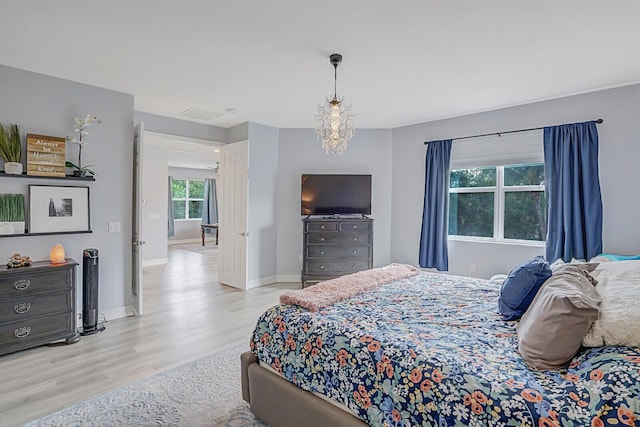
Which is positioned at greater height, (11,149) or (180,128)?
(180,128)

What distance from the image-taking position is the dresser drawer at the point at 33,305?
277 cm

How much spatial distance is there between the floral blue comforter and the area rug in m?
0.48

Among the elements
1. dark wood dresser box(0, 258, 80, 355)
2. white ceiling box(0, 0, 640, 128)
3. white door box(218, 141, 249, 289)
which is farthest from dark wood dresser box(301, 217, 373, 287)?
dark wood dresser box(0, 258, 80, 355)

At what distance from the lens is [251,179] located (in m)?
5.15

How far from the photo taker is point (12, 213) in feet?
9.96

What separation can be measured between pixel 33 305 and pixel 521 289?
3.92 metres

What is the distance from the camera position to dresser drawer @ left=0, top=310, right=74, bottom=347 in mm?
2770

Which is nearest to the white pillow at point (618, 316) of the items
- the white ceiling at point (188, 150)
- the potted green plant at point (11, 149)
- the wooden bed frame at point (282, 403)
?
the wooden bed frame at point (282, 403)

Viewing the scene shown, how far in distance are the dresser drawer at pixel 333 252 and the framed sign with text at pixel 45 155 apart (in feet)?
10.5

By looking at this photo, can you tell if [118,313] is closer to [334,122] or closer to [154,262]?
[334,122]

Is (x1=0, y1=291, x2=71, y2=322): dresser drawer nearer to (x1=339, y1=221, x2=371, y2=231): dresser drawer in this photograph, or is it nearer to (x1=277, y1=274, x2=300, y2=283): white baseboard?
(x1=277, y1=274, x2=300, y2=283): white baseboard

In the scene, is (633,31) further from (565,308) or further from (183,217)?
(183,217)

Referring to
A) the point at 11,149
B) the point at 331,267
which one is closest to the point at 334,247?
the point at 331,267

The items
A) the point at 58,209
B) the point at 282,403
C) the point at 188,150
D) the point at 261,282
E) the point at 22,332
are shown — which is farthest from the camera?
the point at 188,150
